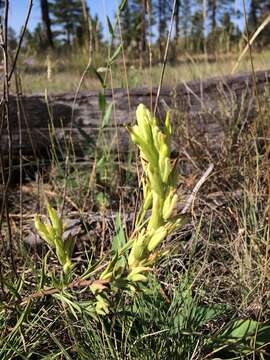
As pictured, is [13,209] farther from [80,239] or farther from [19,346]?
[19,346]

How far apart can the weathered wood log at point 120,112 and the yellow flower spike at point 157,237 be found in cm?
155

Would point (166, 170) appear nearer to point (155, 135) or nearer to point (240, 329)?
point (155, 135)

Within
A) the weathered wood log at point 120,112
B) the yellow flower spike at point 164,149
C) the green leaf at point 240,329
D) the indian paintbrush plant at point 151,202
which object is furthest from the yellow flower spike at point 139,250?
the weathered wood log at point 120,112

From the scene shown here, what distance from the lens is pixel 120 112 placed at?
2.34 m

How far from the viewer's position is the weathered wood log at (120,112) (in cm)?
224

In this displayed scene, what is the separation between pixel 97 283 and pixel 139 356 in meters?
0.29

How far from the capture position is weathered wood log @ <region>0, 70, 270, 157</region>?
88.3 inches

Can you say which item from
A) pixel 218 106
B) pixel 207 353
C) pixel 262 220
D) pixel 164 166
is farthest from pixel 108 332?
pixel 218 106

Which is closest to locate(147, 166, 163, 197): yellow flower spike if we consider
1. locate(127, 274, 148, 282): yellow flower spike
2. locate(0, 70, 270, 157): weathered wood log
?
locate(127, 274, 148, 282): yellow flower spike

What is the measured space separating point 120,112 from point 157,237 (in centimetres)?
174

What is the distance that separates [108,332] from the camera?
983 millimetres

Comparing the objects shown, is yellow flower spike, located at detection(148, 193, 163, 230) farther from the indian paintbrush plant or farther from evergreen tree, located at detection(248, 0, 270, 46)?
evergreen tree, located at detection(248, 0, 270, 46)

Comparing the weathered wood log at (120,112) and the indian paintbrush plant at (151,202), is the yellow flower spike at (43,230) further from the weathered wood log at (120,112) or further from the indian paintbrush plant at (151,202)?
the weathered wood log at (120,112)

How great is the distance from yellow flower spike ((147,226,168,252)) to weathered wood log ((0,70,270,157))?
5.08ft
